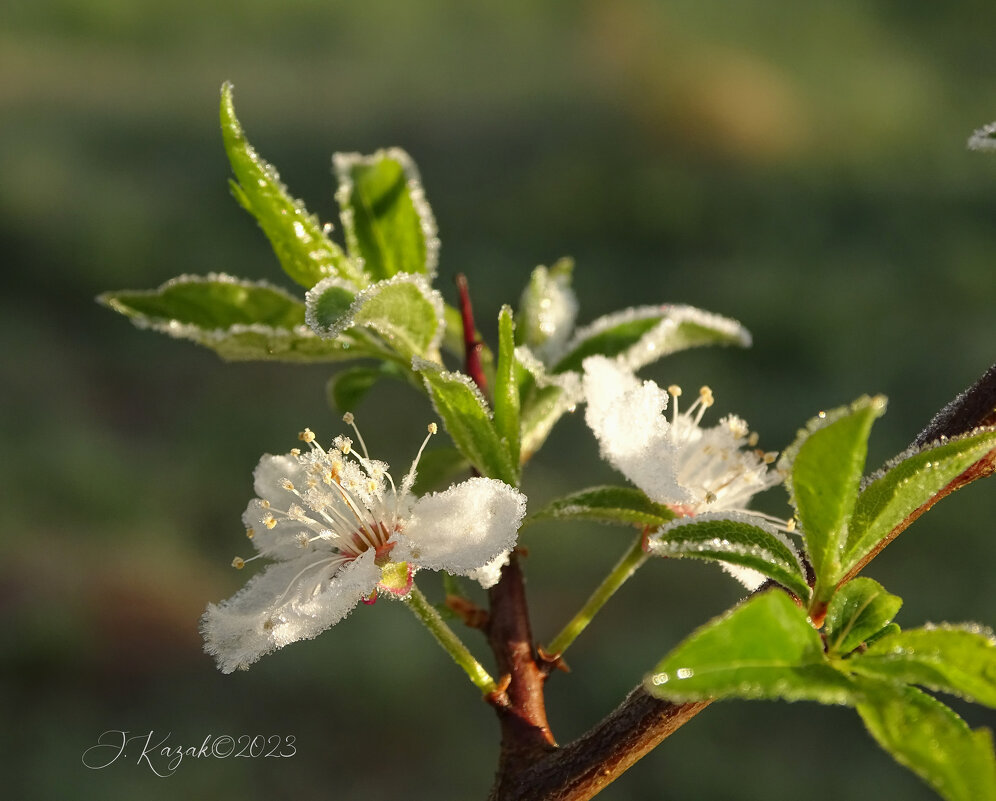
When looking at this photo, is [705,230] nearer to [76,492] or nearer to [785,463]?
[76,492]

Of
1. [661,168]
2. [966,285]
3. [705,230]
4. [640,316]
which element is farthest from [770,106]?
[640,316]

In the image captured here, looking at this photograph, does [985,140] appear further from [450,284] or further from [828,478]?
[450,284]

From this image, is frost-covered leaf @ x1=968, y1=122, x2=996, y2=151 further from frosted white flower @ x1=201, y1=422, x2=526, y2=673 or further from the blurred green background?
the blurred green background

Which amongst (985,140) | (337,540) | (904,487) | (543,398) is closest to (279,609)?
(337,540)

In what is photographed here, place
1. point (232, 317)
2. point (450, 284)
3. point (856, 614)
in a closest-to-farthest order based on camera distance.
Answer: point (856, 614) → point (232, 317) → point (450, 284)

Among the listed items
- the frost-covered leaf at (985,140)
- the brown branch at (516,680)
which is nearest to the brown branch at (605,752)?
the brown branch at (516,680)

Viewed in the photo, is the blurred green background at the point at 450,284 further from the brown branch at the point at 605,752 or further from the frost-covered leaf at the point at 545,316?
the brown branch at the point at 605,752

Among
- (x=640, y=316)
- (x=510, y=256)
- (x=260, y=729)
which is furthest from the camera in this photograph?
(x=510, y=256)
